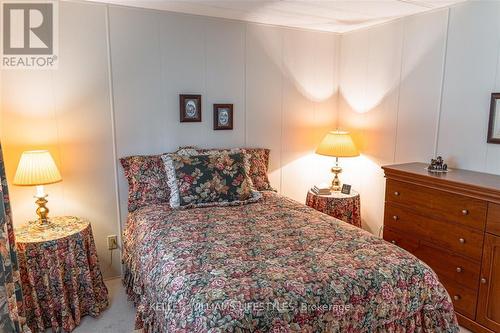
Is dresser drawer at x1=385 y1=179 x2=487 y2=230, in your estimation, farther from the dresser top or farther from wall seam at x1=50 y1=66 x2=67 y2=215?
wall seam at x1=50 y1=66 x2=67 y2=215

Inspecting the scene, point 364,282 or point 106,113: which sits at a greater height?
point 106,113

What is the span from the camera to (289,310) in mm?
1367

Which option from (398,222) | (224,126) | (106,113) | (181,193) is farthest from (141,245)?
(398,222)

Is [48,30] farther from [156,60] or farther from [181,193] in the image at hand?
[181,193]

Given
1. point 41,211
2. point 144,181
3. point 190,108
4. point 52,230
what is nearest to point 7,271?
point 52,230

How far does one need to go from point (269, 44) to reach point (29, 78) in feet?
6.73

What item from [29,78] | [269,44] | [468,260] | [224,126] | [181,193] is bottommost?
[468,260]

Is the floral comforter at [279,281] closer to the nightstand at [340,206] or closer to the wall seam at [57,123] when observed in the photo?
the wall seam at [57,123]

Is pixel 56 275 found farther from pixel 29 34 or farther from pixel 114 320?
pixel 29 34

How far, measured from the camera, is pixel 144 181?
274cm

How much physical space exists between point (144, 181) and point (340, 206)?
69.3 inches

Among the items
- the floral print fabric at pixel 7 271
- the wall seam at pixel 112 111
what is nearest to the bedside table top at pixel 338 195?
the wall seam at pixel 112 111

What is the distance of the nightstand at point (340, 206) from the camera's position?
10.5ft

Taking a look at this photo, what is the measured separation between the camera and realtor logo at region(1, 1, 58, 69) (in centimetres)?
240
